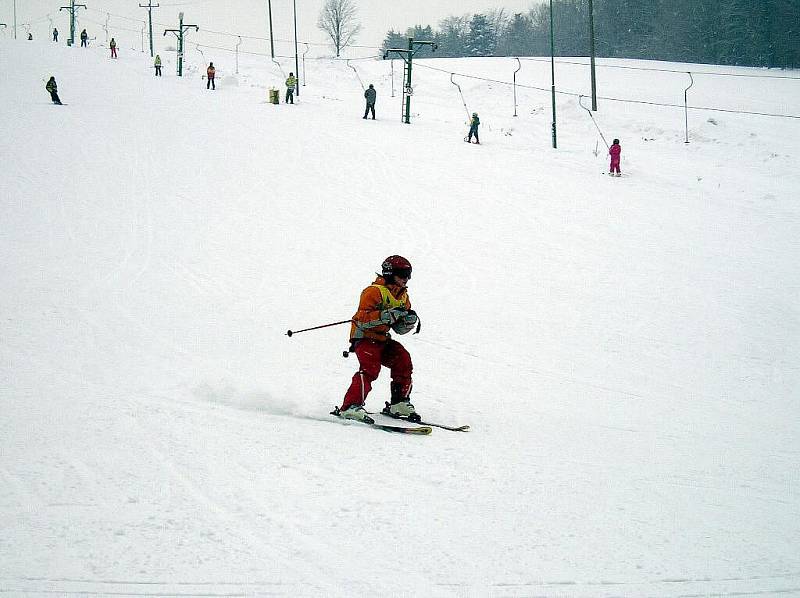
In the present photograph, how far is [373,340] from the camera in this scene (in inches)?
242

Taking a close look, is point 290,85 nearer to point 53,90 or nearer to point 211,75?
point 211,75

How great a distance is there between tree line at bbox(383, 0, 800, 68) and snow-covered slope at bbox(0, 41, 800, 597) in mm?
35379

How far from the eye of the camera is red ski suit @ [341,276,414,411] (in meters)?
6.04

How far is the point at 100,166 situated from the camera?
722 inches

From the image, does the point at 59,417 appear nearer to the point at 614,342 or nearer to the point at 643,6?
the point at 614,342

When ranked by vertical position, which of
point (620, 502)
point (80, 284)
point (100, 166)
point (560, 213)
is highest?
point (100, 166)

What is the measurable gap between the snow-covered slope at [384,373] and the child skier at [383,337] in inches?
14.5

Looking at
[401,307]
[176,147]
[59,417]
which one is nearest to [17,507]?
[59,417]

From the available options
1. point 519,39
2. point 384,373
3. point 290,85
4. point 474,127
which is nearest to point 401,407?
point 384,373

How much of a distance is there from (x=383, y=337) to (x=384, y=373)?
2339 millimetres

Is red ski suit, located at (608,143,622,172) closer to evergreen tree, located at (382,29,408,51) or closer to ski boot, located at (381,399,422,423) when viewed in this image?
ski boot, located at (381,399,422,423)

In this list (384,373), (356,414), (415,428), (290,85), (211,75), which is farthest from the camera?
(211,75)

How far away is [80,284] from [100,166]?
9222 millimetres

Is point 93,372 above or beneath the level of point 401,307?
beneath
